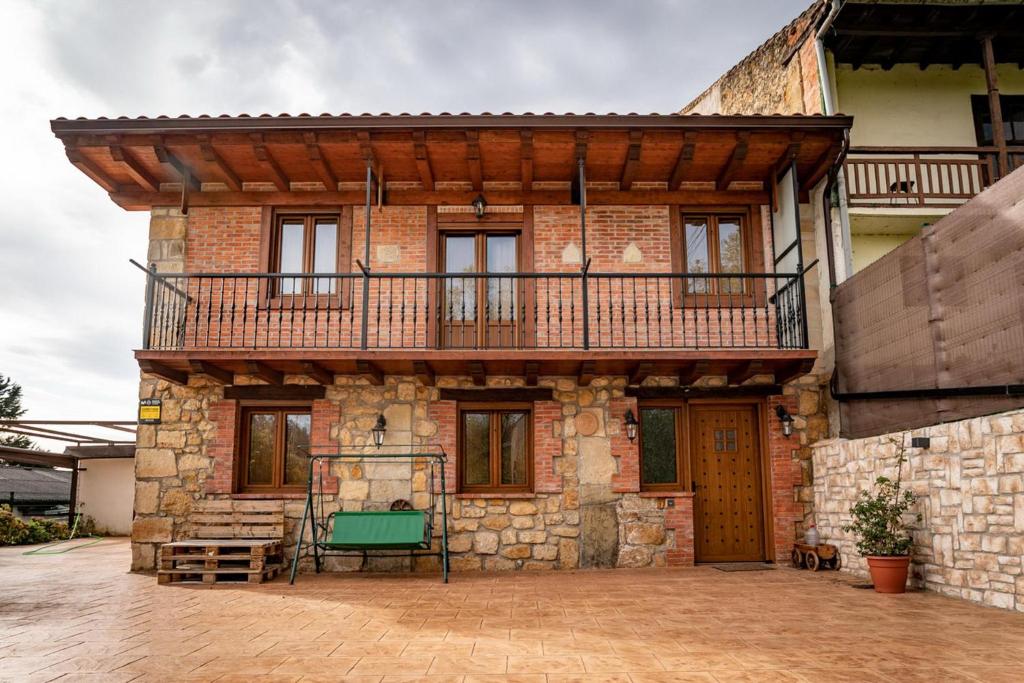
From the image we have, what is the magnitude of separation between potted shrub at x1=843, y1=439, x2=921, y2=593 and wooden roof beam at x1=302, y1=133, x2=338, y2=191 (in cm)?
666

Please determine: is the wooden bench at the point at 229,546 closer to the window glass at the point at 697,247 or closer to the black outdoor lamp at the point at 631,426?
the black outdoor lamp at the point at 631,426

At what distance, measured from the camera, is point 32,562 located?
9.41 m

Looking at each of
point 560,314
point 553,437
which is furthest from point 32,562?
point 560,314

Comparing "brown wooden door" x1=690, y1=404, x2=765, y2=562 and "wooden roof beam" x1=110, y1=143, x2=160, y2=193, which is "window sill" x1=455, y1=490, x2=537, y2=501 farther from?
"wooden roof beam" x1=110, y1=143, x2=160, y2=193

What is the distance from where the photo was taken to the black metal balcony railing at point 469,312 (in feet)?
28.0

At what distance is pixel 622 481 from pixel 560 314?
2.07m

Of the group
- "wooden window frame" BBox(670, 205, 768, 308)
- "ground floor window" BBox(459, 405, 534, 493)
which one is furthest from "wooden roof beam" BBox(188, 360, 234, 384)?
"wooden window frame" BBox(670, 205, 768, 308)

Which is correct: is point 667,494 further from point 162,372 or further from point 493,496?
point 162,372

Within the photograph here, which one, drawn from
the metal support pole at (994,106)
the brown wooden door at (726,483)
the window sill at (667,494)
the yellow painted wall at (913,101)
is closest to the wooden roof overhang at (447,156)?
the yellow painted wall at (913,101)

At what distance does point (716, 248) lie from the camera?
8.98 metres

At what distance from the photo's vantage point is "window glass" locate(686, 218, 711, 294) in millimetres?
8977

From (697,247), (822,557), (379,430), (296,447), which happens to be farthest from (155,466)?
(822,557)

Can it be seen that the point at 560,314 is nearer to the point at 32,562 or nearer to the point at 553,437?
the point at 553,437

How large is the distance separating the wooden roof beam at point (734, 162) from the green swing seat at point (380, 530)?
5.31 meters
